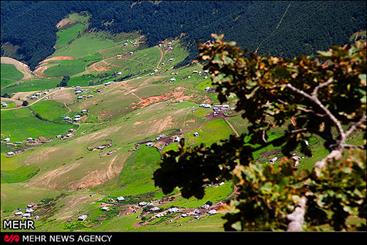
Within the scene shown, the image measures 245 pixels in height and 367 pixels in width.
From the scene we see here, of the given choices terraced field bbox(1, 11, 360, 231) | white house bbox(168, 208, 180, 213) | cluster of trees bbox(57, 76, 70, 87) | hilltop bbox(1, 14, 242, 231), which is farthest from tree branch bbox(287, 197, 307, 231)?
cluster of trees bbox(57, 76, 70, 87)

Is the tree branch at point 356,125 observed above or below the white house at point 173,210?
below

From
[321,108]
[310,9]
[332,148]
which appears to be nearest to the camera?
[332,148]

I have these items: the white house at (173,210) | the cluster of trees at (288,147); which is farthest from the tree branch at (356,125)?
the white house at (173,210)

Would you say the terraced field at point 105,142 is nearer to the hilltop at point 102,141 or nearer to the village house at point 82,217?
the hilltop at point 102,141

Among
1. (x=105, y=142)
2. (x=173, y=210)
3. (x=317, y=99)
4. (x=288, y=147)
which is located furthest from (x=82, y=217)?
(x=317, y=99)

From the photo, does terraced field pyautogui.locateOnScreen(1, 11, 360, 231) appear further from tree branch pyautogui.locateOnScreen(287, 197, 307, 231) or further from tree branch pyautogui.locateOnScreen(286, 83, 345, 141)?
tree branch pyautogui.locateOnScreen(287, 197, 307, 231)

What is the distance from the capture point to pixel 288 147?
7227 millimetres

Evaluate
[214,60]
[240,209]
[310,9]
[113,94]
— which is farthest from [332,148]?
[310,9]

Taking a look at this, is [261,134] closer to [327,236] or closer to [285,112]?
[285,112]

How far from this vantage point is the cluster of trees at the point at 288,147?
18.2ft

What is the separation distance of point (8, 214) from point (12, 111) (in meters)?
82.0

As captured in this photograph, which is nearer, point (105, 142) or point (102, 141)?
point (105, 142)

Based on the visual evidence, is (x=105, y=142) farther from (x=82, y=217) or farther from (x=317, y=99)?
(x=317, y=99)

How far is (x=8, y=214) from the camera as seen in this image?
3484cm
